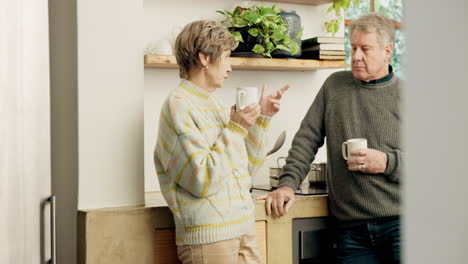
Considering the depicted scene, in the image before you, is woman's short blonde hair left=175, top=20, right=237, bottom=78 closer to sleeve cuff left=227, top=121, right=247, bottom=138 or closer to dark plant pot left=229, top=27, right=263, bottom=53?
sleeve cuff left=227, top=121, right=247, bottom=138

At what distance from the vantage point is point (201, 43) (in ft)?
6.82

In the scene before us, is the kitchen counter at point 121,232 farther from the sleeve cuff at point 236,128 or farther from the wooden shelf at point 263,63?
the wooden shelf at point 263,63

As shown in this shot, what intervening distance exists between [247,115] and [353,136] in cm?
55

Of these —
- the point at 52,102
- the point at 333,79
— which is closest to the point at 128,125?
the point at 52,102

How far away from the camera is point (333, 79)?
2547 millimetres

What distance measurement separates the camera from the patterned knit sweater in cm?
233

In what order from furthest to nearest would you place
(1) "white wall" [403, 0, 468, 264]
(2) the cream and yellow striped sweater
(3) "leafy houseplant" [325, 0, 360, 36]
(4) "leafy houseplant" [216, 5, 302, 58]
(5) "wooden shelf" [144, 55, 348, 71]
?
(3) "leafy houseplant" [325, 0, 360, 36], (4) "leafy houseplant" [216, 5, 302, 58], (5) "wooden shelf" [144, 55, 348, 71], (2) the cream and yellow striped sweater, (1) "white wall" [403, 0, 468, 264]

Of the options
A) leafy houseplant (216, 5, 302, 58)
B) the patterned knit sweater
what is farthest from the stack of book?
the patterned knit sweater

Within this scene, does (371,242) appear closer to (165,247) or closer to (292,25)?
(165,247)

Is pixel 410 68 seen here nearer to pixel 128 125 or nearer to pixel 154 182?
pixel 128 125

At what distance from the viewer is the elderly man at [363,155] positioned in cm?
231

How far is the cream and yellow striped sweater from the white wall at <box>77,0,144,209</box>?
245 millimetres

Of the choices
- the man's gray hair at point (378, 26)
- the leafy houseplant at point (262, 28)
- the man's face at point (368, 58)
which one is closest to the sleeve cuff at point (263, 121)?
the man's face at point (368, 58)

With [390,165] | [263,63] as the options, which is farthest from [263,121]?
[263,63]
